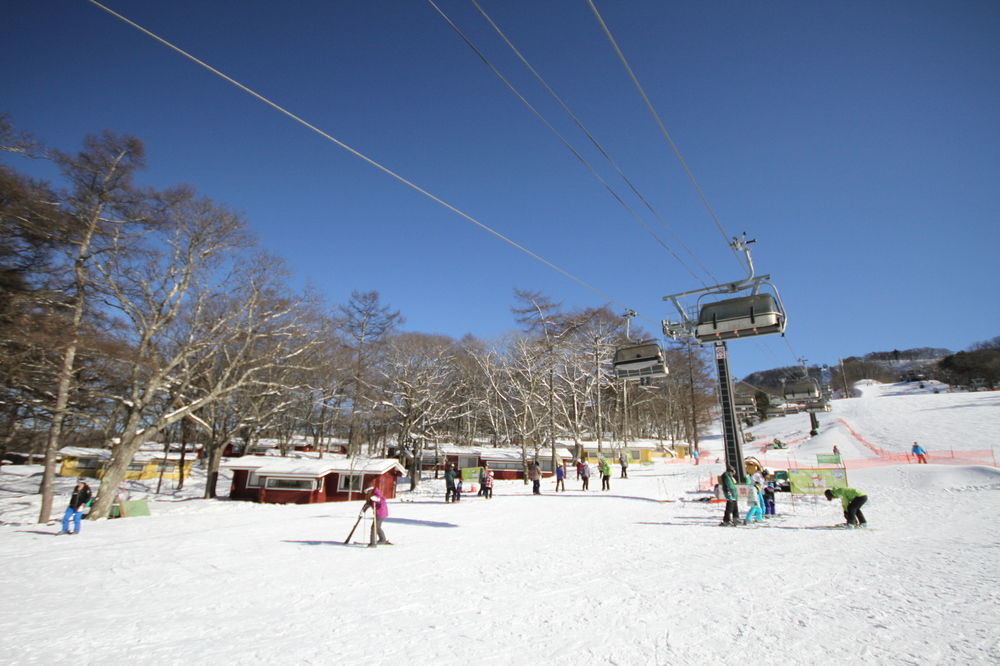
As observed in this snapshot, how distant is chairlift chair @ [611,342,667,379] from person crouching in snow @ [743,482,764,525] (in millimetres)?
4499

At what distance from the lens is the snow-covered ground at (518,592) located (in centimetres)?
472

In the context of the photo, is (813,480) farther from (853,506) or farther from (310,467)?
(310,467)

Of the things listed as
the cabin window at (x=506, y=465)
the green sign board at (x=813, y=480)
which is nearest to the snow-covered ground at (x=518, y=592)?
the green sign board at (x=813, y=480)

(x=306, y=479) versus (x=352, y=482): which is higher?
(x=306, y=479)

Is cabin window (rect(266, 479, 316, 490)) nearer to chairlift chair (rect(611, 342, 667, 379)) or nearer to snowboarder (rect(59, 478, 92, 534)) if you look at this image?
snowboarder (rect(59, 478, 92, 534))

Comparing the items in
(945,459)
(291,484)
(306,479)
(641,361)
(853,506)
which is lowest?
(291,484)

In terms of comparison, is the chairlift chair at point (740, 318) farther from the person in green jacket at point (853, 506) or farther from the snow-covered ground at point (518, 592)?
the snow-covered ground at point (518, 592)

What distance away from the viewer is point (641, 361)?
51.8 feet

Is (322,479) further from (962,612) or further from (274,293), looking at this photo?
(962,612)

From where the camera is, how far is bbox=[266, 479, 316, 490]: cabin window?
29062 millimetres

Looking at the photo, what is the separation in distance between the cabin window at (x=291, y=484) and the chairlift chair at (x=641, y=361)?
22616 millimetres

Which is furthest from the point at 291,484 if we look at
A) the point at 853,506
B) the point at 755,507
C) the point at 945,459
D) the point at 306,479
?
the point at 945,459

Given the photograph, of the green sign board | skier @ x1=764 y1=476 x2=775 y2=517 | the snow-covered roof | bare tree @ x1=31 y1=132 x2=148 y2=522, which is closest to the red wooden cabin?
the snow-covered roof

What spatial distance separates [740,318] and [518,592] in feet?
33.6
